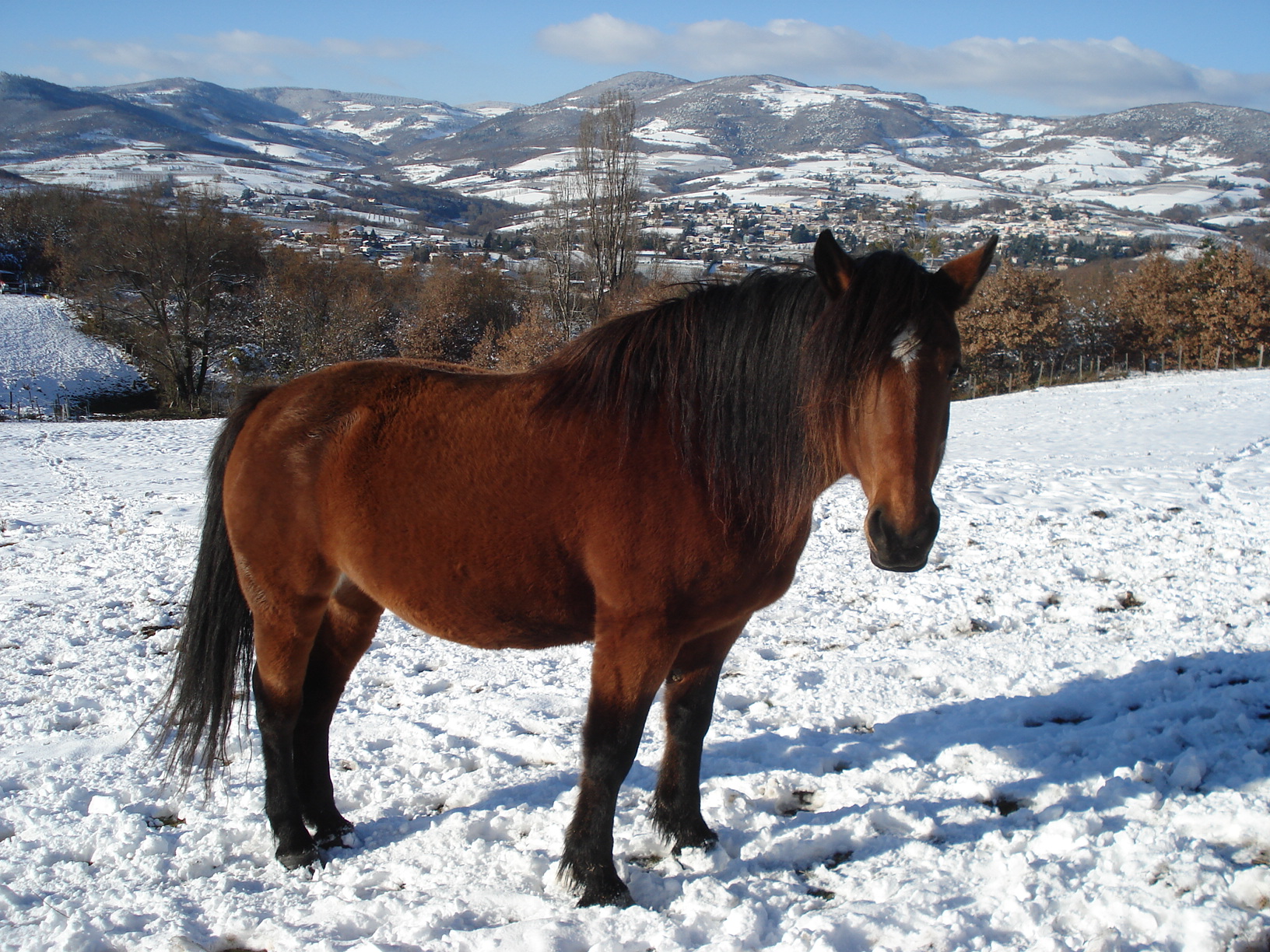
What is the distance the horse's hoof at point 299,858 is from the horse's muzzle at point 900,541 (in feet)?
7.75

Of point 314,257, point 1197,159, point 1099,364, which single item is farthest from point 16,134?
point 1197,159

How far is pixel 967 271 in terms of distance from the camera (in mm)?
2295

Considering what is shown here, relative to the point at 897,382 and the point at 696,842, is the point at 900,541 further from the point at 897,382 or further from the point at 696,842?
the point at 696,842

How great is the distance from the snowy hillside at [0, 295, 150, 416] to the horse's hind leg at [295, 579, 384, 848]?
1184 inches

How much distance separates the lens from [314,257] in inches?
1688

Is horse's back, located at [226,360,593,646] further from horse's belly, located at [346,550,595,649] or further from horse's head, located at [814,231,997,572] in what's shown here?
horse's head, located at [814,231,997,572]

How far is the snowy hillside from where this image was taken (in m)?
29.9

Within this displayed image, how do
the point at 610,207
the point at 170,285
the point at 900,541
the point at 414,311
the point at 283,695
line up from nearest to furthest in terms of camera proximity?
1. the point at 900,541
2. the point at 283,695
3. the point at 610,207
4. the point at 170,285
5. the point at 414,311

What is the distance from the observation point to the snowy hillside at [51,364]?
2986 cm

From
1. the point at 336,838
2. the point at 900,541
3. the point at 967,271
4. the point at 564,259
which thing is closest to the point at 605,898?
the point at 336,838

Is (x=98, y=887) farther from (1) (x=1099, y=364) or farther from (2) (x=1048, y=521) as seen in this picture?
(1) (x=1099, y=364)

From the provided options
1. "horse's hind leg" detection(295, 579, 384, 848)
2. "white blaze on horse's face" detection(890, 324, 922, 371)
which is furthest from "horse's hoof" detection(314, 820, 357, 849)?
"white blaze on horse's face" detection(890, 324, 922, 371)

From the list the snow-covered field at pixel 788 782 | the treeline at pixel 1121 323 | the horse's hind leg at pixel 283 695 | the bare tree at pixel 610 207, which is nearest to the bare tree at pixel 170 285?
the bare tree at pixel 610 207

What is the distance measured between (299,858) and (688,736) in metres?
1.55
